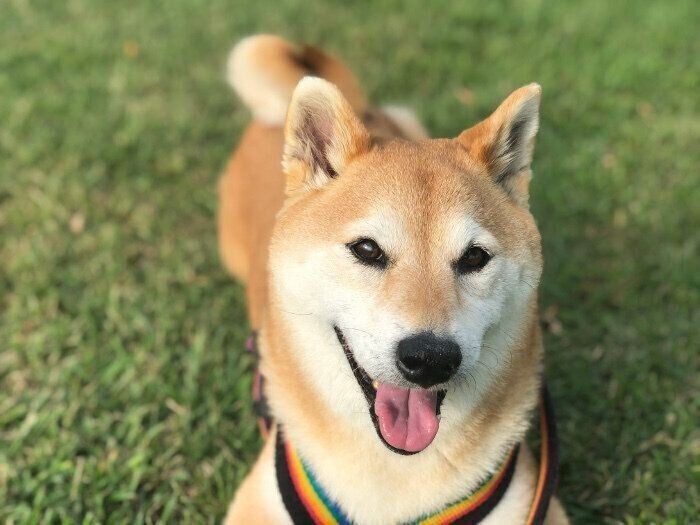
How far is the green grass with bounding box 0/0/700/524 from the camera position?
9.75 ft

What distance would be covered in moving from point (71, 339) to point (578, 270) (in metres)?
2.71

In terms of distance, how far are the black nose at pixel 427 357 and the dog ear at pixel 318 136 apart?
0.74 m

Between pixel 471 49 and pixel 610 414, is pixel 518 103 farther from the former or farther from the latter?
pixel 471 49

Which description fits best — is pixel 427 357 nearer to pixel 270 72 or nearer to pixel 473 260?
pixel 473 260

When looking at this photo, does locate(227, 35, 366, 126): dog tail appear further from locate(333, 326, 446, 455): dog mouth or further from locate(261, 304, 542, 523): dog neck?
locate(333, 326, 446, 455): dog mouth

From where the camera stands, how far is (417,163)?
90.2 inches

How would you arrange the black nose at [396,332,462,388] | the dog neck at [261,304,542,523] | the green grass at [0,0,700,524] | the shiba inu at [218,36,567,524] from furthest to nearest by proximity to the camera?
the green grass at [0,0,700,524] < the dog neck at [261,304,542,523] < the shiba inu at [218,36,567,524] < the black nose at [396,332,462,388]

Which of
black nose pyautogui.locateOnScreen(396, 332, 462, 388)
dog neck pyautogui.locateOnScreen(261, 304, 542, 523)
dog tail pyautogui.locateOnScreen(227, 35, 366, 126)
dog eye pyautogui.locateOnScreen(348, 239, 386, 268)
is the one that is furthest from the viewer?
dog tail pyautogui.locateOnScreen(227, 35, 366, 126)

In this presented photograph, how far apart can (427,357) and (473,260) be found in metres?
0.41

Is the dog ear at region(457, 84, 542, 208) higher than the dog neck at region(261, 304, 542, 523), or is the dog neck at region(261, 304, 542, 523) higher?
the dog ear at region(457, 84, 542, 208)

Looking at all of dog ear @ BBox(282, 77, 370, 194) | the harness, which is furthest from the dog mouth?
dog ear @ BBox(282, 77, 370, 194)

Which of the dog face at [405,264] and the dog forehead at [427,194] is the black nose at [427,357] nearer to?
the dog face at [405,264]

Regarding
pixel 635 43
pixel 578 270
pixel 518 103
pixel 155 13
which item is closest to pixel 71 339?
pixel 518 103

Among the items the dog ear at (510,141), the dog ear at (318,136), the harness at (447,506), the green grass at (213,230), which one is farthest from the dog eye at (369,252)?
the green grass at (213,230)
